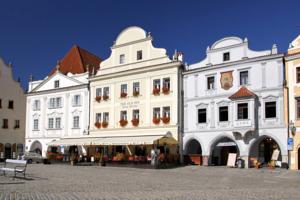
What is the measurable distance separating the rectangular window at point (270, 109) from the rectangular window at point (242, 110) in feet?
5.16

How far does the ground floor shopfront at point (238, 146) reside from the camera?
3291cm

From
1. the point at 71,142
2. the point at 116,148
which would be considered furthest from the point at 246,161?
the point at 71,142

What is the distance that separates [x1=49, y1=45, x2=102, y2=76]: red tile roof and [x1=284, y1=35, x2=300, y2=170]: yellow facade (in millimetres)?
24007

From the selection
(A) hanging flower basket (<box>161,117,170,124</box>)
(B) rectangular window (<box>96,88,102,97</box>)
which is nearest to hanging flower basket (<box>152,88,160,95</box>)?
(A) hanging flower basket (<box>161,117,170,124</box>)

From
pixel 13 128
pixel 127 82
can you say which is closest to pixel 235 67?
pixel 127 82

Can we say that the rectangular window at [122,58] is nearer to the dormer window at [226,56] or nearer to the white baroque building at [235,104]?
the white baroque building at [235,104]

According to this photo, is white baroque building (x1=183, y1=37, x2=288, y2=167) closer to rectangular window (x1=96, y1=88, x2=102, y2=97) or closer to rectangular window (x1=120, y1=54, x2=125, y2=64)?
rectangular window (x1=120, y1=54, x2=125, y2=64)

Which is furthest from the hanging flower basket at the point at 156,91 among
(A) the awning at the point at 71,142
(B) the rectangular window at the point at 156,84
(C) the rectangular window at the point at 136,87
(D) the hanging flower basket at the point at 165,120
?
(A) the awning at the point at 71,142

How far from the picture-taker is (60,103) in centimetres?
4797

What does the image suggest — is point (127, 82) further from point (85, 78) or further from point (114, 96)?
point (85, 78)

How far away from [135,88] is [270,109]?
13764 millimetres

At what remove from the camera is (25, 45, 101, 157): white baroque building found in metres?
46.0

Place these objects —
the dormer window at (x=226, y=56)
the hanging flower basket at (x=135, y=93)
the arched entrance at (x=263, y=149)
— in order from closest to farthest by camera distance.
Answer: the arched entrance at (x=263, y=149)
the dormer window at (x=226, y=56)
the hanging flower basket at (x=135, y=93)

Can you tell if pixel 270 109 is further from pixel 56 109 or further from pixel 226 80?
pixel 56 109
